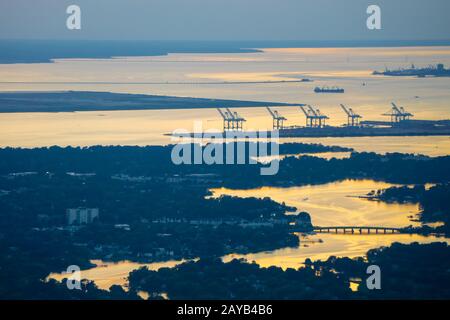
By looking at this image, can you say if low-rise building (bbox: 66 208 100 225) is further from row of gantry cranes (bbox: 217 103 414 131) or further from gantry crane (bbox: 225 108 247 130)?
gantry crane (bbox: 225 108 247 130)

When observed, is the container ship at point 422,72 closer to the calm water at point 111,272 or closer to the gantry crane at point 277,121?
the gantry crane at point 277,121

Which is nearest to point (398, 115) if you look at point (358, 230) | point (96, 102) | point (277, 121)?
point (277, 121)

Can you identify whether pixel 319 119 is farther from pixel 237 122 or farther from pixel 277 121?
pixel 237 122

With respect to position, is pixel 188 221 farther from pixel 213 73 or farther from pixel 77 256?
pixel 213 73

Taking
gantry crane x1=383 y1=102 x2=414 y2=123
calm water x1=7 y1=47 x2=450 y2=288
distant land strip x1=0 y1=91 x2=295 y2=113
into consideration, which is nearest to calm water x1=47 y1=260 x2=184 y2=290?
calm water x1=7 y1=47 x2=450 y2=288

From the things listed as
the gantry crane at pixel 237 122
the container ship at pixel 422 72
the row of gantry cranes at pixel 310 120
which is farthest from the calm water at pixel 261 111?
the container ship at pixel 422 72

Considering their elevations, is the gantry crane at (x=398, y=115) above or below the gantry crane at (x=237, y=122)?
above

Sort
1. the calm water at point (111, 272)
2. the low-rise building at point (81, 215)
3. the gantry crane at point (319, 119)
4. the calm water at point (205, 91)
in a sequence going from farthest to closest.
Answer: the gantry crane at point (319, 119) → the calm water at point (205, 91) → the low-rise building at point (81, 215) → the calm water at point (111, 272)

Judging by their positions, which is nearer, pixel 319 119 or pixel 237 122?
pixel 237 122

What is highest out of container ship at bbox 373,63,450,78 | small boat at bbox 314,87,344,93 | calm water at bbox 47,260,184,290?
container ship at bbox 373,63,450,78
